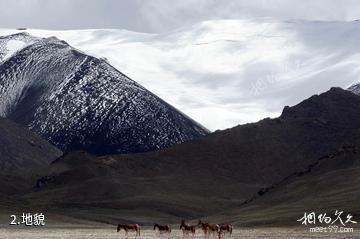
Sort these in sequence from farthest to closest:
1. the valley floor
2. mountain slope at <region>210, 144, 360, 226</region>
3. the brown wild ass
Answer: mountain slope at <region>210, 144, 360, 226</region>
the valley floor
the brown wild ass

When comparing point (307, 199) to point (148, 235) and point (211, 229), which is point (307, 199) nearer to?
point (148, 235)

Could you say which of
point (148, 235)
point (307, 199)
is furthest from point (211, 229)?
Result: point (307, 199)

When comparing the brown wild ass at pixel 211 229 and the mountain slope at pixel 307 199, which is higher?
the mountain slope at pixel 307 199

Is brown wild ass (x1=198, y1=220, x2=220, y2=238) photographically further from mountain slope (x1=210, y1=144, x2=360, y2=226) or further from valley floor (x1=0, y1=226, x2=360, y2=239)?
mountain slope (x1=210, y1=144, x2=360, y2=226)

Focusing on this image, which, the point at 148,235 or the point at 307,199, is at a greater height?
the point at 307,199

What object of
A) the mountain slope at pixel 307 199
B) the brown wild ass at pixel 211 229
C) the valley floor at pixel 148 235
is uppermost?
the mountain slope at pixel 307 199

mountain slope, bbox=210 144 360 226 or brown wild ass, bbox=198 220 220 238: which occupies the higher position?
mountain slope, bbox=210 144 360 226

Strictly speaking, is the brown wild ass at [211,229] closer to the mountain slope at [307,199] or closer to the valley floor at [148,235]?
the valley floor at [148,235]

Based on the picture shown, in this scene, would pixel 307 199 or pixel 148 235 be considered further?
pixel 307 199

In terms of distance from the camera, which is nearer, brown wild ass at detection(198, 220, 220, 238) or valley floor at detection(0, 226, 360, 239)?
brown wild ass at detection(198, 220, 220, 238)

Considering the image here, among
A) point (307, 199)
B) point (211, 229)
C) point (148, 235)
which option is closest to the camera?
point (211, 229)

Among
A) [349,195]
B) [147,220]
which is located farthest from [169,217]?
[349,195]

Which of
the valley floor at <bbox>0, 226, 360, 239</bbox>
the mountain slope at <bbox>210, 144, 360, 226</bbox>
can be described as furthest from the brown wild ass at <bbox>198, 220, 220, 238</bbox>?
the mountain slope at <bbox>210, 144, 360, 226</bbox>

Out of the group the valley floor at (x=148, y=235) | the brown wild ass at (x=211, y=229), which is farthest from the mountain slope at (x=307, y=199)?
the brown wild ass at (x=211, y=229)
